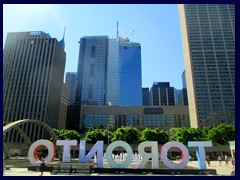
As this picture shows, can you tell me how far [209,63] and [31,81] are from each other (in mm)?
101853

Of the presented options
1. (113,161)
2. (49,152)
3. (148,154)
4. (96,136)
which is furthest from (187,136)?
(49,152)

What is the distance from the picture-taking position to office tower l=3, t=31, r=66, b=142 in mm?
110250

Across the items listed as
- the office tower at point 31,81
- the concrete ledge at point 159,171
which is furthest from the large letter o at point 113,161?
the office tower at point 31,81

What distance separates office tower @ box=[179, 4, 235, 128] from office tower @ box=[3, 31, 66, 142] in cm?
7782

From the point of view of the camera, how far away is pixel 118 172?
2253 cm

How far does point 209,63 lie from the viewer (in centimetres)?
12631

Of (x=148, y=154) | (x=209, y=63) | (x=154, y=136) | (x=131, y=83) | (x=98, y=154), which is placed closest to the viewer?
(x=148, y=154)

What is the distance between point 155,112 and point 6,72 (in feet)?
282

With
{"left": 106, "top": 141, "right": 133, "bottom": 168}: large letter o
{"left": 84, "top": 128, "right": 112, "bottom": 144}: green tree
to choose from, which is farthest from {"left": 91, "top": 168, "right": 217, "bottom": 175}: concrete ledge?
{"left": 84, "top": 128, "right": 112, "bottom": 144}: green tree

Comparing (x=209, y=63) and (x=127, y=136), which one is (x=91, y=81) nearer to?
(x=209, y=63)

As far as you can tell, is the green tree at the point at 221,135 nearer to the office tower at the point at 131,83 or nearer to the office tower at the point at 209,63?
the office tower at the point at 209,63

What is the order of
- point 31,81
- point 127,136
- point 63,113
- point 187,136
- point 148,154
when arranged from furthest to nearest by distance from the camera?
point 63,113 → point 31,81 → point 127,136 → point 187,136 → point 148,154

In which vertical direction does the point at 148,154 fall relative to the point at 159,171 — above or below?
above

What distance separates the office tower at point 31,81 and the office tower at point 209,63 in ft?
255
